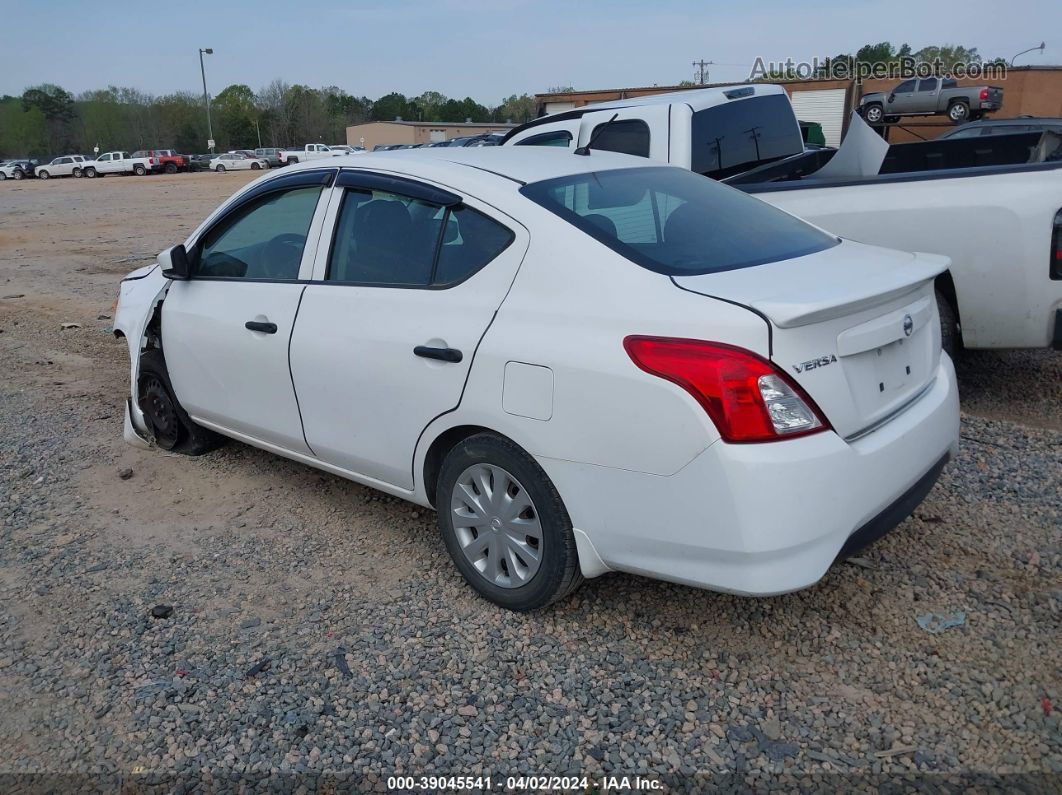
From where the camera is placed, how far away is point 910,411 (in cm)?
306

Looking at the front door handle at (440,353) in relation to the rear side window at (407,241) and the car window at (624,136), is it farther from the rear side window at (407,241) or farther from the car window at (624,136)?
the car window at (624,136)

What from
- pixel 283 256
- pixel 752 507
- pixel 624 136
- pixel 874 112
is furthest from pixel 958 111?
pixel 752 507

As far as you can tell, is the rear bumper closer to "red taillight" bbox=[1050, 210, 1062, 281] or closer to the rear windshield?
the rear windshield

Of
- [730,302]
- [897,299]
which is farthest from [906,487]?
[730,302]

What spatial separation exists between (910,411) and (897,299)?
394mm

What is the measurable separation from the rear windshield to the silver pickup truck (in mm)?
28991

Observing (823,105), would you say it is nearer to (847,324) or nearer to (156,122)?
(847,324)

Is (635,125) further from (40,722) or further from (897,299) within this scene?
(40,722)

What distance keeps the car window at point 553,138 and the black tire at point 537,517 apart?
439 centimetres

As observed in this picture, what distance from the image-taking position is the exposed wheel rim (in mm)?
5004

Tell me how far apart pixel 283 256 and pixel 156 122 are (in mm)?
103401

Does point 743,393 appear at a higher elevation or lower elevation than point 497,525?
higher

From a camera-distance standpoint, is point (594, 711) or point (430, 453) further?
point (430, 453)

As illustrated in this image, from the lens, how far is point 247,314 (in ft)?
13.5
